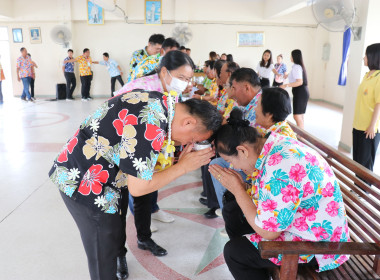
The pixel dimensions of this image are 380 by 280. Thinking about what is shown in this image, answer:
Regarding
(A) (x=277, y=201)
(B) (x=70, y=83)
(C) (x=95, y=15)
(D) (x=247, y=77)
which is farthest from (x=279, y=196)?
(C) (x=95, y=15)

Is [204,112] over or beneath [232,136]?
over

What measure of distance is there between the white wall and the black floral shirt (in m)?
9.10

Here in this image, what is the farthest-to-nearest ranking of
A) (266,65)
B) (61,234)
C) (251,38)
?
(251,38) → (266,65) → (61,234)

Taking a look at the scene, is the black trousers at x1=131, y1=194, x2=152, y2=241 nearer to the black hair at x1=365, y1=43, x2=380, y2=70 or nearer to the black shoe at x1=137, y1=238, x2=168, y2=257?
the black shoe at x1=137, y1=238, x2=168, y2=257

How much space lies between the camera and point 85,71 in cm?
944

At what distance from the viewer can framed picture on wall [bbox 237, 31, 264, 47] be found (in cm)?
1000

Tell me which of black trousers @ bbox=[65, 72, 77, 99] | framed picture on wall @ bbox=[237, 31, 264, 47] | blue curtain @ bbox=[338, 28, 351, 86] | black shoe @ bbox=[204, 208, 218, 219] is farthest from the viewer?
framed picture on wall @ bbox=[237, 31, 264, 47]

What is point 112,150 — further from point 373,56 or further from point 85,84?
point 85,84

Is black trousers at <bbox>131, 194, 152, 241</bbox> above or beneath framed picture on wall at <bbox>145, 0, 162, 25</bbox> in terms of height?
beneath

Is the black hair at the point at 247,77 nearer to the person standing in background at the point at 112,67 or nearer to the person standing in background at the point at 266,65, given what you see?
the person standing in background at the point at 266,65

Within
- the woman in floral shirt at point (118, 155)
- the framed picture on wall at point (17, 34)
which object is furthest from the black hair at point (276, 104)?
the framed picture on wall at point (17, 34)

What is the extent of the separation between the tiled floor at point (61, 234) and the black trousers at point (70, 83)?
223 inches

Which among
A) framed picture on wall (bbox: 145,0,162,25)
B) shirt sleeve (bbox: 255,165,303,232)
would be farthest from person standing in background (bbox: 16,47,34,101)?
shirt sleeve (bbox: 255,165,303,232)

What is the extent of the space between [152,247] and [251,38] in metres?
9.12
